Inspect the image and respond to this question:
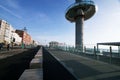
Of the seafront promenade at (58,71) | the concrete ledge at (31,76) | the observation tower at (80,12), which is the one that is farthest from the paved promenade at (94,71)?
the observation tower at (80,12)

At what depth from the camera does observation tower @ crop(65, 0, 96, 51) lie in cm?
4157

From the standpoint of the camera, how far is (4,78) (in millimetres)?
7246

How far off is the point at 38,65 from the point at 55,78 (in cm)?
265

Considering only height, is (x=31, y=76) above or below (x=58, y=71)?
above

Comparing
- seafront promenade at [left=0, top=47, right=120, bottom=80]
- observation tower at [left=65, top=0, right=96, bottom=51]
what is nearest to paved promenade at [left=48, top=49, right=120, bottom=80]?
seafront promenade at [left=0, top=47, right=120, bottom=80]

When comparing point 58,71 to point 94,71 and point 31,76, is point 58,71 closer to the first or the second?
point 94,71

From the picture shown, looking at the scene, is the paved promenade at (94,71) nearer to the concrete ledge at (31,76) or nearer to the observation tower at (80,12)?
the concrete ledge at (31,76)

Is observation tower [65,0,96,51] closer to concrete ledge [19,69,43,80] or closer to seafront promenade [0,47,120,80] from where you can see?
seafront promenade [0,47,120,80]

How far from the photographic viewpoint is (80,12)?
144 ft

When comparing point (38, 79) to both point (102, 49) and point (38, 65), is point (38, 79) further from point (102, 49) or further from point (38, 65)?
point (102, 49)

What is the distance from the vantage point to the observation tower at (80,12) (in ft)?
136

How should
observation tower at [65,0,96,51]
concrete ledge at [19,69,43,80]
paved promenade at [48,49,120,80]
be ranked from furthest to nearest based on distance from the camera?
observation tower at [65,0,96,51], paved promenade at [48,49,120,80], concrete ledge at [19,69,43,80]

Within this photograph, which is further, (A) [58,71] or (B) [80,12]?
(B) [80,12]

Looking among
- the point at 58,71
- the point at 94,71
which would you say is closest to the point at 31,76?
the point at 58,71
